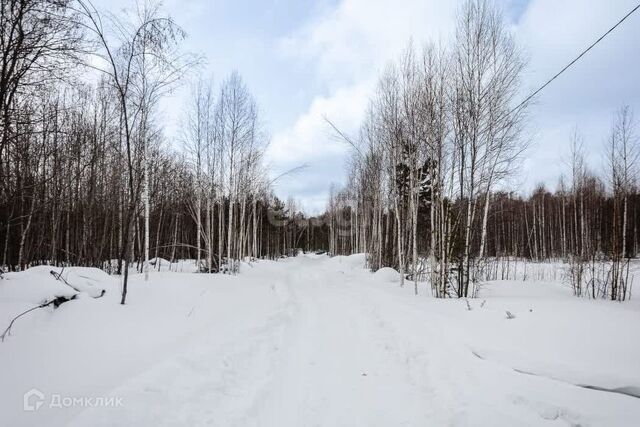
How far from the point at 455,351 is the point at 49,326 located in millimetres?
5579

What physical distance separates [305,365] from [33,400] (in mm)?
2813

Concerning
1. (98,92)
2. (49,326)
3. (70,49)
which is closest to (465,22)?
(70,49)

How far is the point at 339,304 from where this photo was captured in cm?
852

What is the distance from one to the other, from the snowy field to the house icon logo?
0.8 inches

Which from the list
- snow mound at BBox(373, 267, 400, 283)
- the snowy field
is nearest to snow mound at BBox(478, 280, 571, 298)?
the snowy field

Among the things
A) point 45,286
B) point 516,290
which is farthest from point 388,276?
point 45,286

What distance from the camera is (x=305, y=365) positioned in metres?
4.19

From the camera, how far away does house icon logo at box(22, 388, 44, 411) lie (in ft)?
8.28

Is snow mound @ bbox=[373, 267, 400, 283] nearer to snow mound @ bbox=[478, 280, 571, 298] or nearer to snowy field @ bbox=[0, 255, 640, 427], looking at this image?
snow mound @ bbox=[478, 280, 571, 298]

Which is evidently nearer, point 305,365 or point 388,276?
point 305,365

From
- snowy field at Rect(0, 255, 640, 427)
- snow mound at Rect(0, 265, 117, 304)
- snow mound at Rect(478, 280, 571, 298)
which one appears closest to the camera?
snowy field at Rect(0, 255, 640, 427)

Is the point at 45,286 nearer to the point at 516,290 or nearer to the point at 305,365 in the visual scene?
the point at 305,365

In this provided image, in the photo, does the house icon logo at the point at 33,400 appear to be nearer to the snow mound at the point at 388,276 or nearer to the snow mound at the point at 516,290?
the snow mound at the point at 516,290

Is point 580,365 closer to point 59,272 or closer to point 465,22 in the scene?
point 59,272
